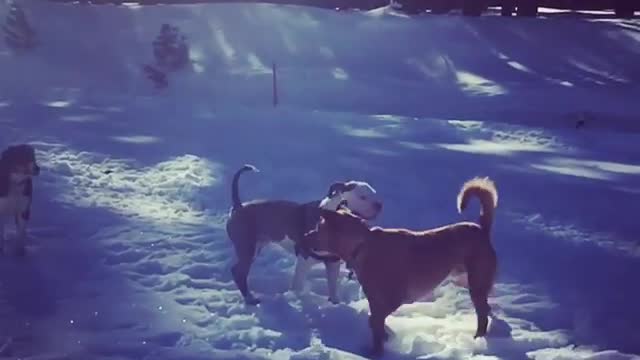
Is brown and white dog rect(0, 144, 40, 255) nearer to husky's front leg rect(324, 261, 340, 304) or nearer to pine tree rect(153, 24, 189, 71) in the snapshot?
husky's front leg rect(324, 261, 340, 304)

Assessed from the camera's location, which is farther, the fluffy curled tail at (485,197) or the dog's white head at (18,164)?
Result: the dog's white head at (18,164)

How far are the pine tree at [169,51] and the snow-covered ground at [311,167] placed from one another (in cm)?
41

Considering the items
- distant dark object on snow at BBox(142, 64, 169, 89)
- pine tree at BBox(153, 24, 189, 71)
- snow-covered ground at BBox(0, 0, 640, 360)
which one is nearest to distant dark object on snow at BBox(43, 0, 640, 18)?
snow-covered ground at BBox(0, 0, 640, 360)

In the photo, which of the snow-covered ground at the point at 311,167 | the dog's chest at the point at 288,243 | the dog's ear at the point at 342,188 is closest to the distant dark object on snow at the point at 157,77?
the snow-covered ground at the point at 311,167

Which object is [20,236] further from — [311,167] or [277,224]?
[311,167]

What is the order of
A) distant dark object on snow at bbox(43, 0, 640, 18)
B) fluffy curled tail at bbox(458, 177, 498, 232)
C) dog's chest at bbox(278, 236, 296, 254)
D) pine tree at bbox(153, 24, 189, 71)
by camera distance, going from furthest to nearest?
distant dark object on snow at bbox(43, 0, 640, 18) → pine tree at bbox(153, 24, 189, 71) → dog's chest at bbox(278, 236, 296, 254) → fluffy curled tail at bbox(458, 177, 498, 232)

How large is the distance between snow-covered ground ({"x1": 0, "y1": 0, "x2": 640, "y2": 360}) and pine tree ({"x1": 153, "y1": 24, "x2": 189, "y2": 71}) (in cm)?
41

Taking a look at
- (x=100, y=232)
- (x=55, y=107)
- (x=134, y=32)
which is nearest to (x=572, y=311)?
(x=100, y=232)

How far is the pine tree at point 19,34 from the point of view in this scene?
2527 cm

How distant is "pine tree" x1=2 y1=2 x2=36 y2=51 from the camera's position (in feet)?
82.9

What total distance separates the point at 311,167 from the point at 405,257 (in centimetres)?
614

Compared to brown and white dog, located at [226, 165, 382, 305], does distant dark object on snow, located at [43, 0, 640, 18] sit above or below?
below

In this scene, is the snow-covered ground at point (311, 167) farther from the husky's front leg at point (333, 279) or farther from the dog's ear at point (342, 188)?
the dog's ear at point (342, 188)

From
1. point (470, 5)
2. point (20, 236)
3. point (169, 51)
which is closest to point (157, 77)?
point (169, 51)
